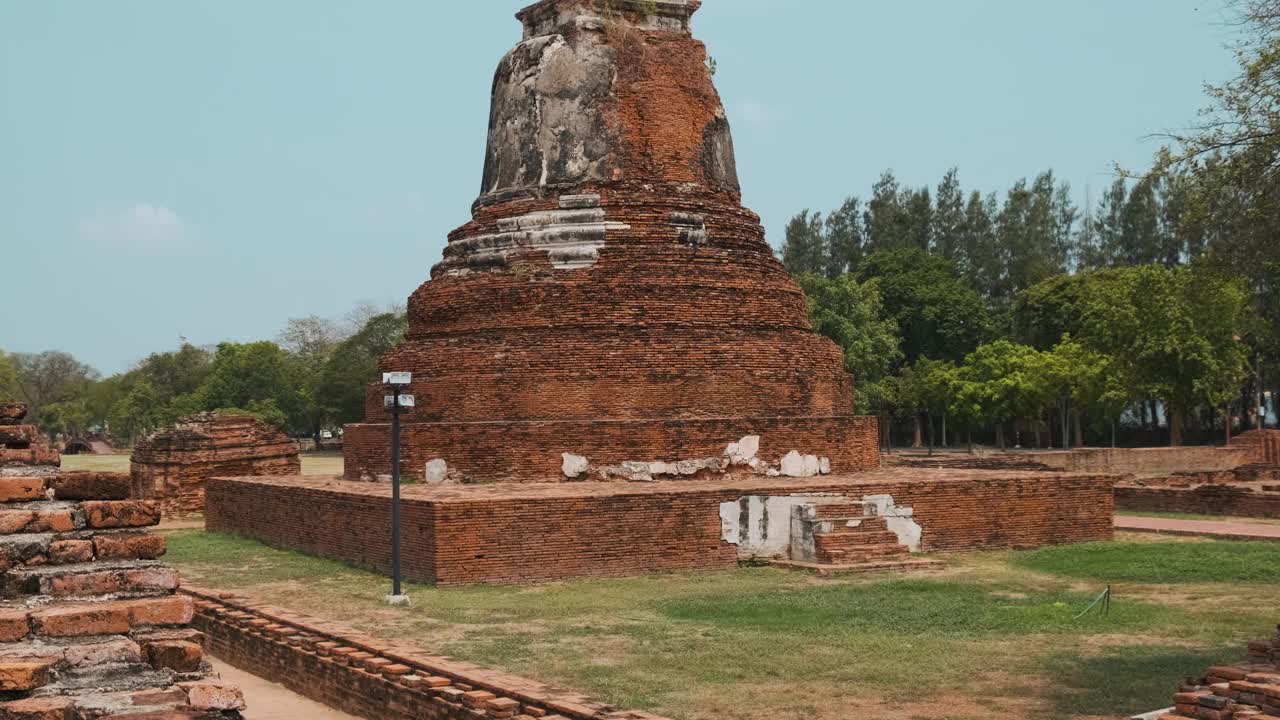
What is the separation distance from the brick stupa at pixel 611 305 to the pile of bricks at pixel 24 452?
887cm

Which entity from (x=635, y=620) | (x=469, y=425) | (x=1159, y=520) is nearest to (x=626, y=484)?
(x=469, y=425)

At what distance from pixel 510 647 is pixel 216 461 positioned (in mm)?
13324

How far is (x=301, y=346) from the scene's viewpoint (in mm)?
67500

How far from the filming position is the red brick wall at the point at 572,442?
14.3 metres

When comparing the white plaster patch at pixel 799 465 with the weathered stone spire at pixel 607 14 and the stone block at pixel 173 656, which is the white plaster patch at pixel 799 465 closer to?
the weathered stone spire at pixel 607 14

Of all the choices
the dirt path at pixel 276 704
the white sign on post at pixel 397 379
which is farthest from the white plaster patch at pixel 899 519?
the dirt path at pixel 276 704

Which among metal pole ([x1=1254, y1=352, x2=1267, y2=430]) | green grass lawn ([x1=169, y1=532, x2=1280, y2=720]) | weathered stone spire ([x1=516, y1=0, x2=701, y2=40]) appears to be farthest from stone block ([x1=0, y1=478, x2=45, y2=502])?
metal pole ([x1=1254, y1=352, x2=1267, y2=430])

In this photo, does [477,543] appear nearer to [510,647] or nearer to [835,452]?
[510,647]

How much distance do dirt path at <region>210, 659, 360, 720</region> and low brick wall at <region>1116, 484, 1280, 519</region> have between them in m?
13.6

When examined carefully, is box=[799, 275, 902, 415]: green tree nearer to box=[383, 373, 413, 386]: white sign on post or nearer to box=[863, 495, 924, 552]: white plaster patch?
box=[863, 495, 924, 552]: white plaster patch

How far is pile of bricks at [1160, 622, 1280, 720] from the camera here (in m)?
5.98

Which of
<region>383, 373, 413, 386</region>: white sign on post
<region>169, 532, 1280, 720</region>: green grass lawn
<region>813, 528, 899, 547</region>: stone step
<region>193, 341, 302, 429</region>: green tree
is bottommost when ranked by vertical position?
<region>169, 532, 1280, 720</region>: green grass lawn

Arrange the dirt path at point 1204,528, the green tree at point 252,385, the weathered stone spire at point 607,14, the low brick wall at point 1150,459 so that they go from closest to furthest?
the dirt path at point 1204,528, the weathered stone spire at point 607,14, the low brick wall at point 1150,459, the green tree at point 252,385

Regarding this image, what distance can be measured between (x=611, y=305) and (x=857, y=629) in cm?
626
